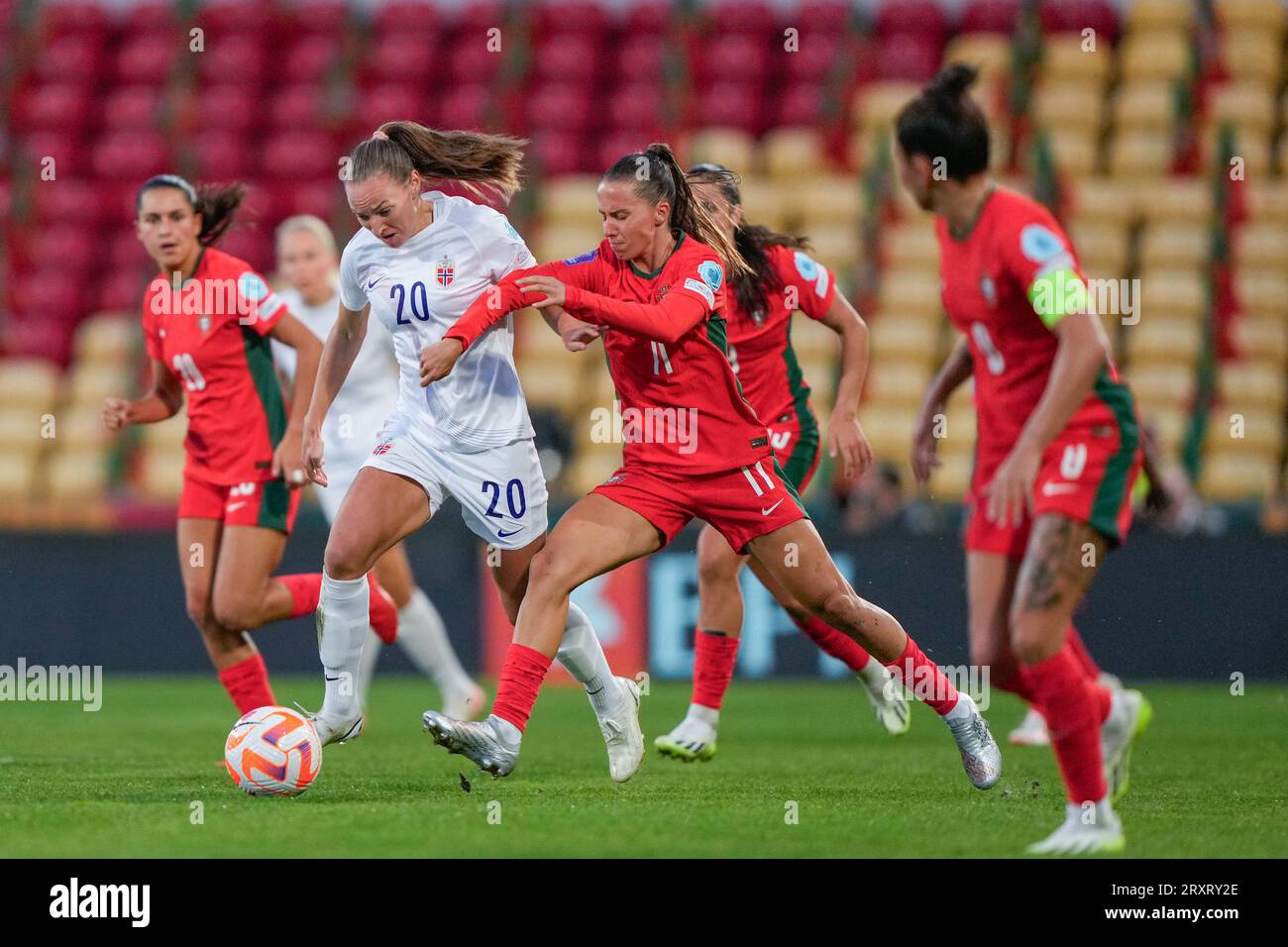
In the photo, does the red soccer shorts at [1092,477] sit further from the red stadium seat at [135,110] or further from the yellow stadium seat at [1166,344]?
the red stadium seat at [135,110]

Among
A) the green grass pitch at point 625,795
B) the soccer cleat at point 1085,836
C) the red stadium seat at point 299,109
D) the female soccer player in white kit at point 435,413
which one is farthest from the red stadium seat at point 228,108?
the soccer cleat at point 1085,836

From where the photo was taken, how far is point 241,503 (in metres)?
7.23

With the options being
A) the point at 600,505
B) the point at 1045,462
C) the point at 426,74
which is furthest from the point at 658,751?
the point at 426,74

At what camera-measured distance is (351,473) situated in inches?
340

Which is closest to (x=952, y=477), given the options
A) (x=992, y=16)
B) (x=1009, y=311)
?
(x=992, y=16)

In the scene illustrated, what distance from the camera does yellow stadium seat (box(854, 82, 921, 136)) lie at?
16.3 metres

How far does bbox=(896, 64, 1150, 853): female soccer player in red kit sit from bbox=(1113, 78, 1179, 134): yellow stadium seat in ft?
36.4

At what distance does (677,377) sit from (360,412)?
10.3 ft

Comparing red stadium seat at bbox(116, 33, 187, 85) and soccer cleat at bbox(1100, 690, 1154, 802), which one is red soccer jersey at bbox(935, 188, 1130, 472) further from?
red stadium seat at bbox(116, 33, 187, 85)

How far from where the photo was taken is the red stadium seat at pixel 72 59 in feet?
61.2

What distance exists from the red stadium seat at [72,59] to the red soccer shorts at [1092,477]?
51.4 ft

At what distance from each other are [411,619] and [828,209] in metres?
8.10

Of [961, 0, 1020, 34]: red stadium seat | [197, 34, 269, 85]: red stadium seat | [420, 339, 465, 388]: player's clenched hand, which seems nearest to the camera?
[420, 339, 465, 388]: player's clenched hand

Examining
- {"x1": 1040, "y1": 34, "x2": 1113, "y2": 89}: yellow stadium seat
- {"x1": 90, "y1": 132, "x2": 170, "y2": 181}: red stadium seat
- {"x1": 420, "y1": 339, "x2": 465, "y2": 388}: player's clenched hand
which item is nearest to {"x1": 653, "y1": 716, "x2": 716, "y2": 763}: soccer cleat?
{"x1": 420, "y1": 339, "x2": 465, "y2": 388}: player's clenched hand
